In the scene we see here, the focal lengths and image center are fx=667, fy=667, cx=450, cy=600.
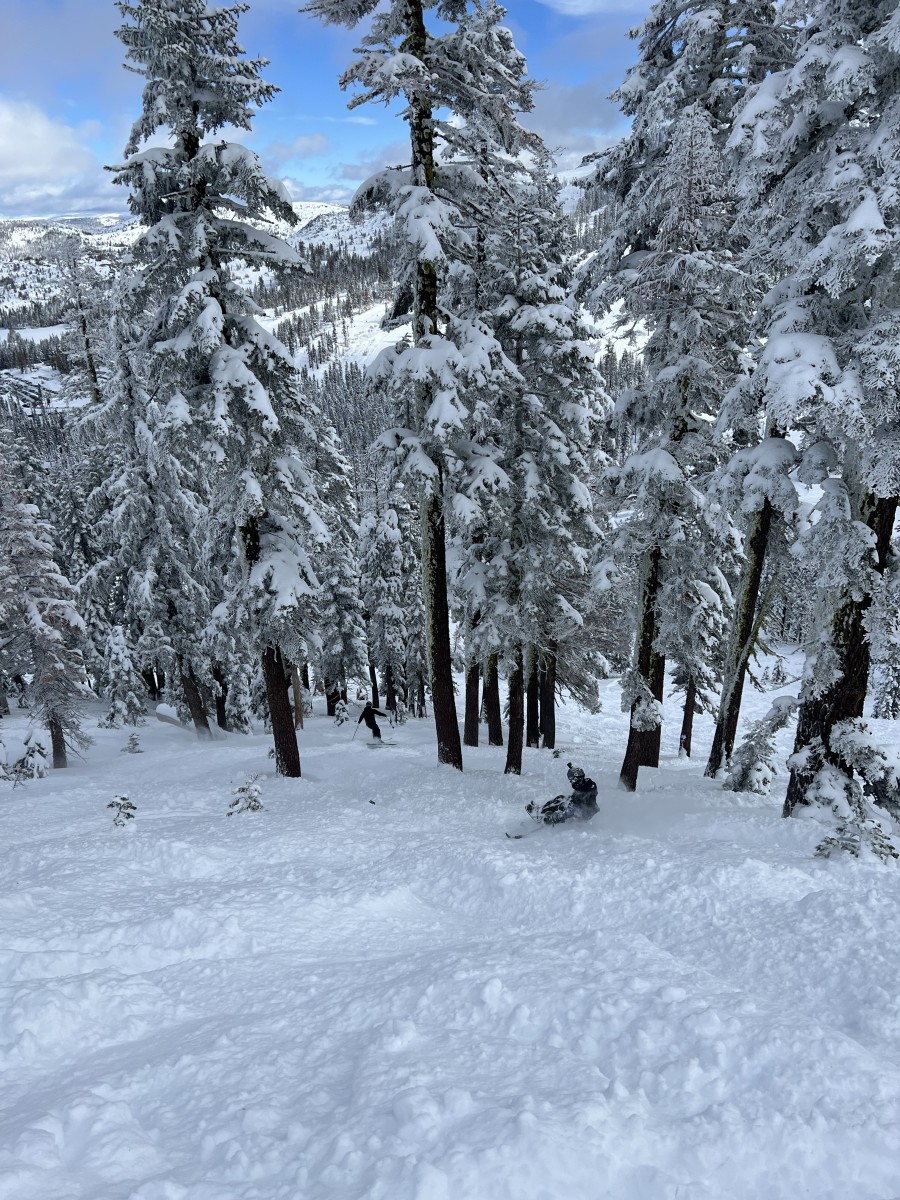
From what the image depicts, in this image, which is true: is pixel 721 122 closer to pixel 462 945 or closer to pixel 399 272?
pixel 399 272

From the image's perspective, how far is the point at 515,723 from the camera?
52.7 ft

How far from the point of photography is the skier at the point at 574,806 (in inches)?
406

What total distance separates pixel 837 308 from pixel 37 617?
23606 millimetres

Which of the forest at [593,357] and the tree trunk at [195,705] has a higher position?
the forest at [593,357]

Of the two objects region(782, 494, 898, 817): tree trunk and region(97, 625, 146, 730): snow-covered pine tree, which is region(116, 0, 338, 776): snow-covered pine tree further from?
region(97, 625, 146, 730): snow-covered pine tree

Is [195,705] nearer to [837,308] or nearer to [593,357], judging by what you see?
[593,357]

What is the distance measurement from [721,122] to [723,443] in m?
5.68

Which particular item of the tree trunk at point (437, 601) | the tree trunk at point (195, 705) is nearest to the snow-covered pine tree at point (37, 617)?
the tree trunk at point (195, 705)

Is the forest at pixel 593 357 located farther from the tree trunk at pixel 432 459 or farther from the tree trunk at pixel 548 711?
the tree trunk at pixel 548 711

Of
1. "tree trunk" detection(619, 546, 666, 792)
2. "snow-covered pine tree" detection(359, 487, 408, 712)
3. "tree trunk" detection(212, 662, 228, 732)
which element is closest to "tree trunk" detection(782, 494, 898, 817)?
"tree trunk" detection(619, 546, 666, 792)

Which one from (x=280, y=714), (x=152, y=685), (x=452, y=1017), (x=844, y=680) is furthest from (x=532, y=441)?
(x=152, y=685)

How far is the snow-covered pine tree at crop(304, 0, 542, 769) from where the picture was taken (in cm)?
1127

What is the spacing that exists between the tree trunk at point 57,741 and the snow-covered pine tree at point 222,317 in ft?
43.1

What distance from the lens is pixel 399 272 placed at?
1288 cm
